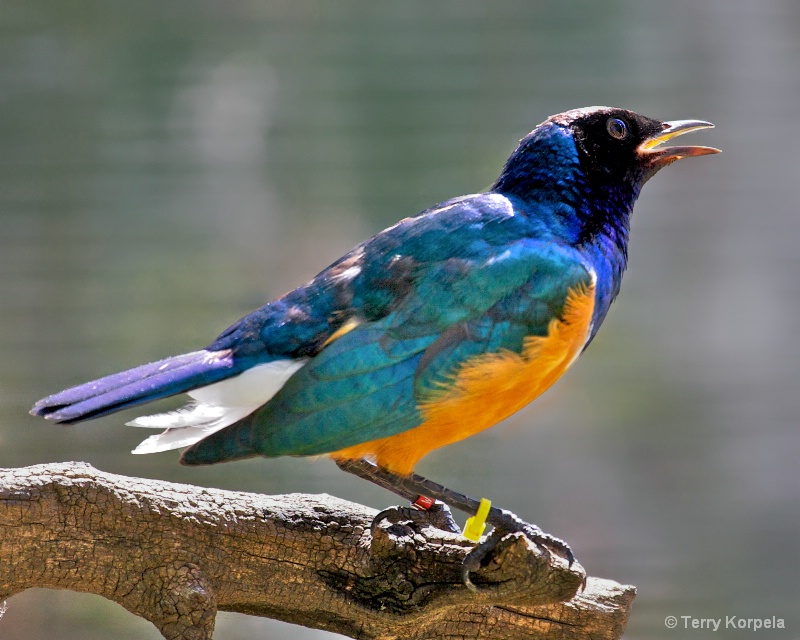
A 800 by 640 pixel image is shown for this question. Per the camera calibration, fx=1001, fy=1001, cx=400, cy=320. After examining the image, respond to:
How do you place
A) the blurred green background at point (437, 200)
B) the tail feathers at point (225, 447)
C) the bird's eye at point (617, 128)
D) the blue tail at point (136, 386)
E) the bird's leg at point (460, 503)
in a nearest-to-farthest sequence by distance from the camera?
1. the blue tail at point (136, 386)
2. the tail feathers at point (225, 447)
3. the bird's leg at point (460, 503)
4. the bird's eye at point (617, 128)
5. the blurred green background at point (437, 200)

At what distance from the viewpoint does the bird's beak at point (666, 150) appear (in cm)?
285

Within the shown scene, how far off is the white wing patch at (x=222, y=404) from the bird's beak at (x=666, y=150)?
3.87 ft

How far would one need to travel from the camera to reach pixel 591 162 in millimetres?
2791

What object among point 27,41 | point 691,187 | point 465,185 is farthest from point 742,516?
point 27,41

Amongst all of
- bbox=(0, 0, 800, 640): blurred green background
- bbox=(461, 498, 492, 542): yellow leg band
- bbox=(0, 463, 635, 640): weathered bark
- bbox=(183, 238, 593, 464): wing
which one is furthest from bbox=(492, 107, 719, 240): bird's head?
bbox=(0, 0, 800, 640): blurred green background

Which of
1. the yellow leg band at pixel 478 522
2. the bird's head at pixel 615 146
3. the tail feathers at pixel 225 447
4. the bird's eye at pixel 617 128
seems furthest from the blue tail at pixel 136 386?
the bird's eye at pixel 617 128

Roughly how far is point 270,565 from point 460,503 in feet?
1.61

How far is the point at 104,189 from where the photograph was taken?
4.80 meters

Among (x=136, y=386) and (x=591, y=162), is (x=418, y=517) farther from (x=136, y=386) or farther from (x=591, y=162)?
(x=591, y=162)

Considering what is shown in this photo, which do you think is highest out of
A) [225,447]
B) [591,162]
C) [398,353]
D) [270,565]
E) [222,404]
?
[591,162]

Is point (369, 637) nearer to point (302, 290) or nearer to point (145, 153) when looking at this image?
point (302, 290)

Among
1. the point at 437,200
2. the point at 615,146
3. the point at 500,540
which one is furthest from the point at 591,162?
the point at 437,200

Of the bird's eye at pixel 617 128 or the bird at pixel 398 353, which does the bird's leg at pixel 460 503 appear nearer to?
the bird at pixel 398 353

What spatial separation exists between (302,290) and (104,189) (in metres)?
2.56
